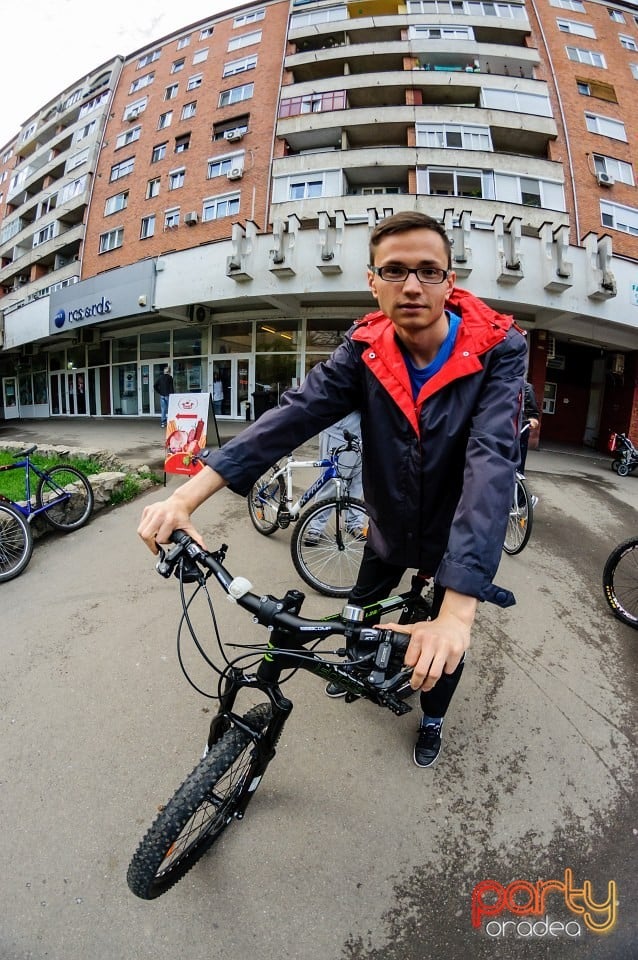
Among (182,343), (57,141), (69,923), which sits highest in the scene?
(57,141)

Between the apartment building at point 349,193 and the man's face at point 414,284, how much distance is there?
12.0 meters

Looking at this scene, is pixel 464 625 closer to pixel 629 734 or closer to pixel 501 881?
pixel 501 881

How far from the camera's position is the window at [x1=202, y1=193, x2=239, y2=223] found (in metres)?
17.0

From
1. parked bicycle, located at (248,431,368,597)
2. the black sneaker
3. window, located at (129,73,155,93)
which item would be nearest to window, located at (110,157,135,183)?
window, located at (129,73,155,93)

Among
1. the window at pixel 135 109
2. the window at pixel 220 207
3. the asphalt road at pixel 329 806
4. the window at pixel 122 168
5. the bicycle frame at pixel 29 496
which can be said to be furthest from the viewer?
the window at pixel 135 109

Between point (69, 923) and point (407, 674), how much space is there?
1.53m

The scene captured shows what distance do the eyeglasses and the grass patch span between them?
4.90 meters

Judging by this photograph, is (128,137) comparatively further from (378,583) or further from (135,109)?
(378,583)

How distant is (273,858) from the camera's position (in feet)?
5.32

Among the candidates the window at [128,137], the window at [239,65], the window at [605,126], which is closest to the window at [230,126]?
the window at [239,65]

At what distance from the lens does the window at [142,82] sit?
22.5 metres

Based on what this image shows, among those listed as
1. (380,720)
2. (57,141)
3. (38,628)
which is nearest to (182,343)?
(38,628)

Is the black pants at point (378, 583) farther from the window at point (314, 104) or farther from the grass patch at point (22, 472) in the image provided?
the window at point (314, 104)

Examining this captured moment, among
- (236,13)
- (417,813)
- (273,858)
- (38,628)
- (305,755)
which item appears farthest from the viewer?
(236,13)
